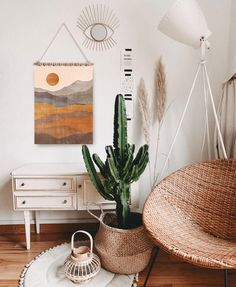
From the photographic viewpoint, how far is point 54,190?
1.93 meters

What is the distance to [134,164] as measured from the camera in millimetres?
1738

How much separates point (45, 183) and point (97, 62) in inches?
42.6

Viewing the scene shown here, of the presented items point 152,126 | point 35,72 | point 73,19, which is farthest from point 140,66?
point 35,72

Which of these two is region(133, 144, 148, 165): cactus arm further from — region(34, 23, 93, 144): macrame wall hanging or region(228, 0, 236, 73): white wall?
region(228, 0, 236, 73): white wall

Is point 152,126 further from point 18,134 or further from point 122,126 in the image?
point 18,134

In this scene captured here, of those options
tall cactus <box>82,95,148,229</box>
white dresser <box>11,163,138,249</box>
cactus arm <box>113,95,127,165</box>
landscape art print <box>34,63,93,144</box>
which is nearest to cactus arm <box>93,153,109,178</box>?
tall cactus <box>82,95,148,229</box>

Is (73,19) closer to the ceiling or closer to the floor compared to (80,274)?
closer to the ceiling

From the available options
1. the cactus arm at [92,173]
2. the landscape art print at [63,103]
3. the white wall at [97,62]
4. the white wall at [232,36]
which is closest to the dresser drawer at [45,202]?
the cactus arm at [92,173]

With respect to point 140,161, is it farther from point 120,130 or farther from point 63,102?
point 63,102

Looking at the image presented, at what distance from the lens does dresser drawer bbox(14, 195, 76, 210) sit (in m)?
1.94

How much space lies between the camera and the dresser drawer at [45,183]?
1915 millimetres

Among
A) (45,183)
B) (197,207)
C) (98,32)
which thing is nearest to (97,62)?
(98,32)

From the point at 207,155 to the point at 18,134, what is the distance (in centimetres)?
168

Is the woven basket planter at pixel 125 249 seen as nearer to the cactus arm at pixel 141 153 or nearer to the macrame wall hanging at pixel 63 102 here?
the cactus arm at pixel 141 153
